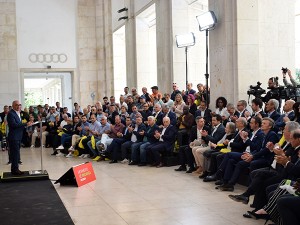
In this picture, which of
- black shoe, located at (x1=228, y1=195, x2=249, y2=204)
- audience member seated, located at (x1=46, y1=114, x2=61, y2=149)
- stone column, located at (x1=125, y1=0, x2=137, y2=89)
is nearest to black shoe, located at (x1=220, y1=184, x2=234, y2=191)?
black shoe, located at (x1=228, y1=195, x2=249, y2=204)

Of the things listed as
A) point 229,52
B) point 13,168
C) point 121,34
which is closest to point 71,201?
point 13,168

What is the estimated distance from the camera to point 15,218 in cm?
671

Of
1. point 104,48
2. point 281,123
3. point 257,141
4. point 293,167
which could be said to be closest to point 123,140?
point 257,141

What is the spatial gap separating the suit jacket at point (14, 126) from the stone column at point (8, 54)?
44.5ft

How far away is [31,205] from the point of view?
24.7 ft

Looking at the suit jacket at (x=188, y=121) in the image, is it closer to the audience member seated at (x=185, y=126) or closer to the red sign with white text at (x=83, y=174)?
the audience member seated at (x=185, y=126)

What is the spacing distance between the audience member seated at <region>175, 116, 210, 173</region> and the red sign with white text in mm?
2224

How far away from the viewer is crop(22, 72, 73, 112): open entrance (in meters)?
26.4

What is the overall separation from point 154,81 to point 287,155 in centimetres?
1409

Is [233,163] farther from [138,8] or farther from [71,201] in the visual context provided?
[138,8]

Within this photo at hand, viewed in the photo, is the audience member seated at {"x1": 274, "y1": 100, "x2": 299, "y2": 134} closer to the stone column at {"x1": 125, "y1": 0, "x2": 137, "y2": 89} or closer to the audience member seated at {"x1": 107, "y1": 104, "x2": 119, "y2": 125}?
the audience member seated at {"x1": 107, "y1": 104, "x2": 119, "y2": 125}

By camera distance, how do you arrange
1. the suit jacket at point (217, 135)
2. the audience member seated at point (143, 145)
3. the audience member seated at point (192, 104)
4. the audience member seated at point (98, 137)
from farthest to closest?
1. the audience member seated at point (98, 137)
2. the audience member seated at point (192, 104)
3. the audience member seated at point (143, 145)
4. the suit jacket at point (217, 135)

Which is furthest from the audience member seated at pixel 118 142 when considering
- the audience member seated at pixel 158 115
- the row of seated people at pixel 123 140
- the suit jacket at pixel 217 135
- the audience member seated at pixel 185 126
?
the suit jacket at pixel 217 135

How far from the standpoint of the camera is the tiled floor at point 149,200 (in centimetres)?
654
